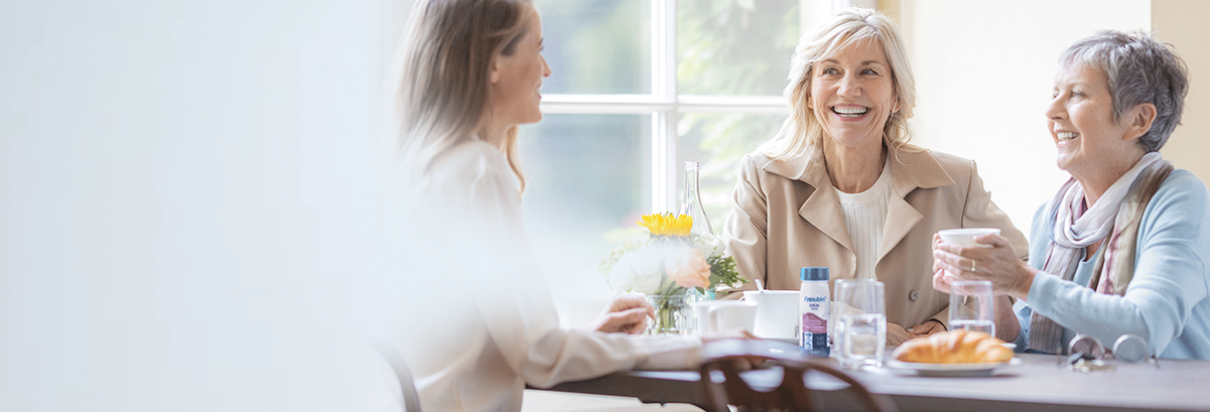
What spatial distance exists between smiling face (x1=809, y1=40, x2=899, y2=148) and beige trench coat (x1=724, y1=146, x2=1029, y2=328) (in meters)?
0.11

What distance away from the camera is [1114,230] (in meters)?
1.57

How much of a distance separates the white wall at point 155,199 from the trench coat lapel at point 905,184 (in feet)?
5.21

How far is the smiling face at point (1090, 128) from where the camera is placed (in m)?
1.62

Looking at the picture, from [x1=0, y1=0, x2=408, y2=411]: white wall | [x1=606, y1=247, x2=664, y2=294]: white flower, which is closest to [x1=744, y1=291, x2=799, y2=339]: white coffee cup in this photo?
A: [x1=606, y1=247, x2=664, y2=294]: white flower

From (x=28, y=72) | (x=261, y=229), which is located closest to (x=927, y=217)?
(x=261, y=229)

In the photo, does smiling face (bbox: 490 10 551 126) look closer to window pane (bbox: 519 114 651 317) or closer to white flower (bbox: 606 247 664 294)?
white flower (bbox: 606 247 664 294)

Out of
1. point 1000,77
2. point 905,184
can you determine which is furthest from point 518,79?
point 1000,77

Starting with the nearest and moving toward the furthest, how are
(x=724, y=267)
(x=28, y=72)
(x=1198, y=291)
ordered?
(x=28, y=72)
(x=1198, y=291)
(x=724, y=267)

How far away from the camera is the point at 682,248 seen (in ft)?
4.75

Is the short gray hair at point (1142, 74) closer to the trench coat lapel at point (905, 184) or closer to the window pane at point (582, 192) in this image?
the trench coat lapel at point (905, 184)

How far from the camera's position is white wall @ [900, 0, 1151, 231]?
8.30 feet

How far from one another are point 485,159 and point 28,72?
0.72m

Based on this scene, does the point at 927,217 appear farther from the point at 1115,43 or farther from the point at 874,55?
the point at 1115,43

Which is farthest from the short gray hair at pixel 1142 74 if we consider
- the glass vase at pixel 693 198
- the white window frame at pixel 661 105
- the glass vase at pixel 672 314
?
the white window frame at pixel 661 105
